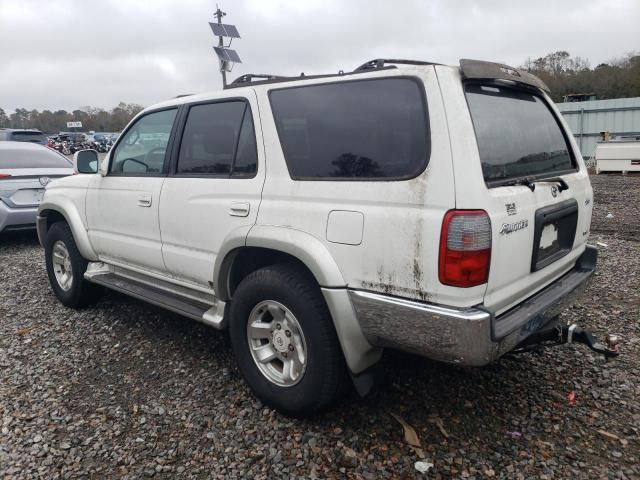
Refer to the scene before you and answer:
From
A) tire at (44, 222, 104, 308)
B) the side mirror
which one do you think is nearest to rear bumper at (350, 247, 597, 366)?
the side mirror

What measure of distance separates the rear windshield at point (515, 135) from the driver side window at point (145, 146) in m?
2.24

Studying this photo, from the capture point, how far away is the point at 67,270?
4.94 m

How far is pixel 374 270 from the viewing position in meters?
2.44

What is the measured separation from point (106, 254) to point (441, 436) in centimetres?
307

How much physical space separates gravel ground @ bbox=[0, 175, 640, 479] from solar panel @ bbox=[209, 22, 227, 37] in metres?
8.31

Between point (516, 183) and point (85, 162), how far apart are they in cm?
352

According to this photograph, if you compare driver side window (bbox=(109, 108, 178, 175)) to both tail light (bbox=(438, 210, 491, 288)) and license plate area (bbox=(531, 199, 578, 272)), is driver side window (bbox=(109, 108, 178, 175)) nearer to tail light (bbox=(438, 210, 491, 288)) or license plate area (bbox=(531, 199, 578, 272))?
tail light (bbox=(438, 210, 491, 288))

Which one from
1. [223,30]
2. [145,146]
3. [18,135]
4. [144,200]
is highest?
[223,30]

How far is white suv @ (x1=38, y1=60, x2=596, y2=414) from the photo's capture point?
7.51 ft

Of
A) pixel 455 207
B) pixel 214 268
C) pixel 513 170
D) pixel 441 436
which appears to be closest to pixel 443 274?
pixel 455 207

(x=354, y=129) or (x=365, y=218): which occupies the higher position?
(x=354, y=129)

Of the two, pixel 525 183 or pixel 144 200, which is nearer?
pixel 525 183

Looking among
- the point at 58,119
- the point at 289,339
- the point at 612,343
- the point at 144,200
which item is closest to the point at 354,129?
the point at 289,339

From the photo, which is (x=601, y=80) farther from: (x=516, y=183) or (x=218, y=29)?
(x=516, y=183)
